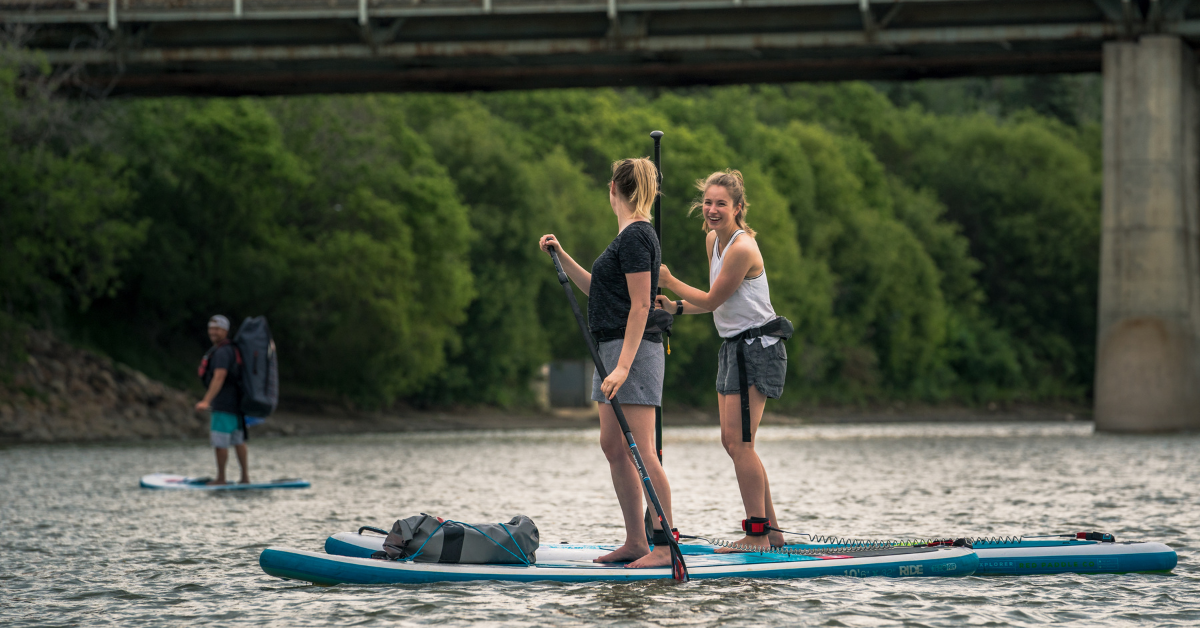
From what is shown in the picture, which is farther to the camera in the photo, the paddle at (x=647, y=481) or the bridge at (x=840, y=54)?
the bridge at (x=840, y=54)

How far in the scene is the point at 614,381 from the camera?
8.44 meters

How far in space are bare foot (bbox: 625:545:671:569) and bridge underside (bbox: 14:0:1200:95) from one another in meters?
25.4

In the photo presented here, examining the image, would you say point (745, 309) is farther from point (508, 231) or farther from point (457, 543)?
point (508, 231)

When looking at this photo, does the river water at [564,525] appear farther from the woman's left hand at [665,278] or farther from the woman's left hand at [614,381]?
the woman's left hand at [665,278]

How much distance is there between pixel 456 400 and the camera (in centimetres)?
5847

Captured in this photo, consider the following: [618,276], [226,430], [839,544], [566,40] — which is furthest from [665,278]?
[566,40]

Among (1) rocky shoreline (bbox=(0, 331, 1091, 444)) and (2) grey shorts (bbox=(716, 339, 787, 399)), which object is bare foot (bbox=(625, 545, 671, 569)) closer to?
(2) grey shorts (bbox=(716, 339, 787, 399))

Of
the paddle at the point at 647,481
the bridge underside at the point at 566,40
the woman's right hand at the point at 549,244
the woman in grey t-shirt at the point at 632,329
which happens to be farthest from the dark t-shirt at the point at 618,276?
the bridge underside at the point at 566,40

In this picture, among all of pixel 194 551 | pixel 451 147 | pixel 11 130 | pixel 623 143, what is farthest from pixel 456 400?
pixel 194 551

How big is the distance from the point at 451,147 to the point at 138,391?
21.7 metres

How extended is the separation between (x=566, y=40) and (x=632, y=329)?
1053 inches

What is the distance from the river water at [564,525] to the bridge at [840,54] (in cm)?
683

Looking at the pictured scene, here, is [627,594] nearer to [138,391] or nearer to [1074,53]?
[1074,53]

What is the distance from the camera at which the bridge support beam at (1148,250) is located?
3288 centimetres
